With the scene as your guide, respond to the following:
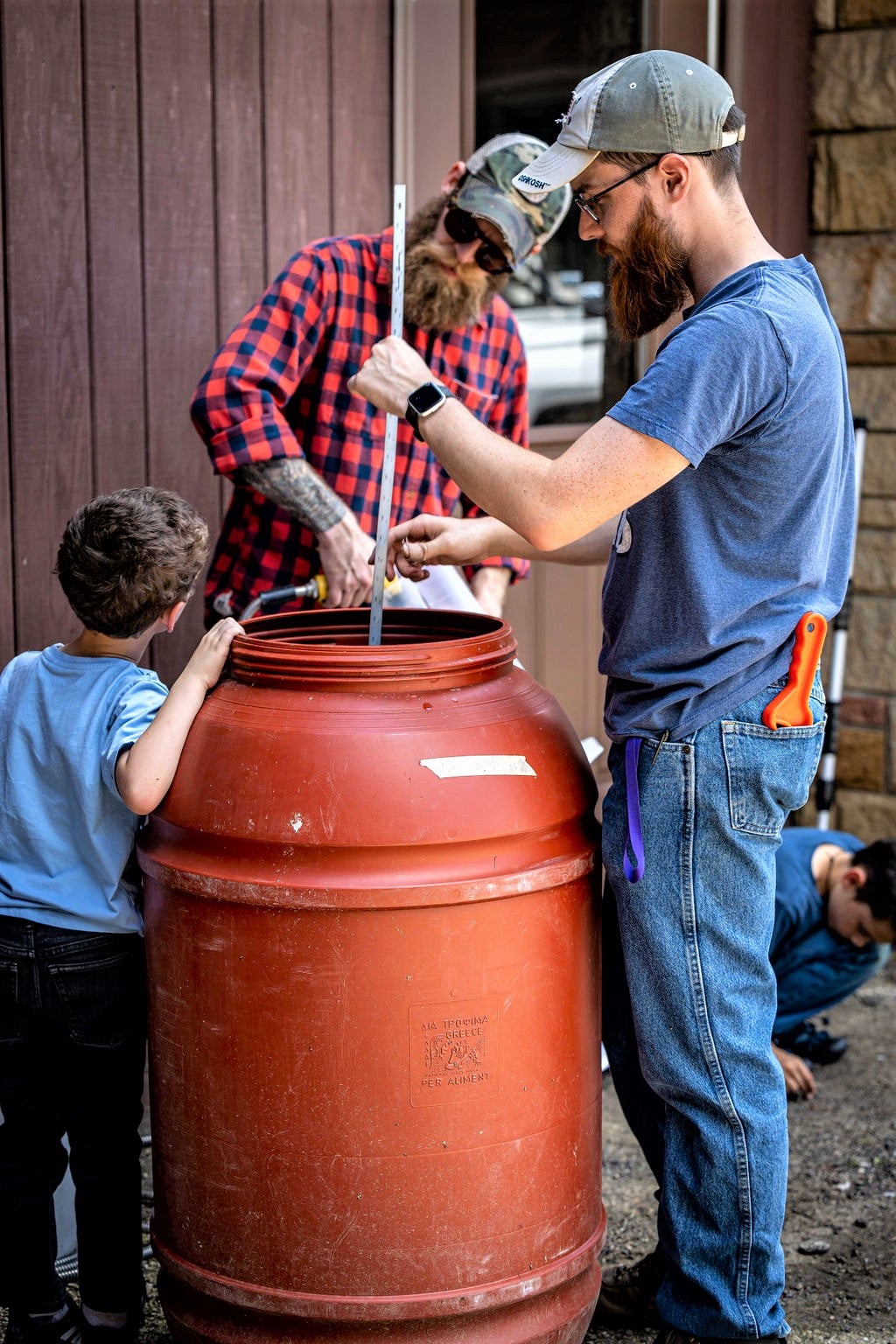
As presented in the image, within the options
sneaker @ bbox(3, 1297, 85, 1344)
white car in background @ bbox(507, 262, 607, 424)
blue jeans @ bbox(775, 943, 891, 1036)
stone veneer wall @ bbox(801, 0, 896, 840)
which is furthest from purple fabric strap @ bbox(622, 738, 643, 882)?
stone veneer wall @ bbox(801, 0, 896, 840)

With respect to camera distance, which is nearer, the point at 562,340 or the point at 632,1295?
the point at 632,1295

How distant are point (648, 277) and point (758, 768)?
2.54 feet

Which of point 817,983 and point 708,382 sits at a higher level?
point 708,382

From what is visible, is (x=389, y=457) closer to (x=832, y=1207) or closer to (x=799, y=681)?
(x=799, y=681)

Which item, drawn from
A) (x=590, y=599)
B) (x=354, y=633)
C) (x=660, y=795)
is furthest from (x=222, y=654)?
(x=590, y=599)

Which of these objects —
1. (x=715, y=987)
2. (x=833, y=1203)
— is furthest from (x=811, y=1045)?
(x=715, y=987)

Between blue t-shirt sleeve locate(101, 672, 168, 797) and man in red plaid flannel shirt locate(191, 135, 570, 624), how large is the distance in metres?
0.70

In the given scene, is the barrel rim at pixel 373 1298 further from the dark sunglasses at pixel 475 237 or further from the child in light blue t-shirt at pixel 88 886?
the dark sunglasses at pixel 475 237

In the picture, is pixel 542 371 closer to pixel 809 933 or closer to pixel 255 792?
pixel 809 933

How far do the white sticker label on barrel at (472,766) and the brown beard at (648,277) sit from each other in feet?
2.41

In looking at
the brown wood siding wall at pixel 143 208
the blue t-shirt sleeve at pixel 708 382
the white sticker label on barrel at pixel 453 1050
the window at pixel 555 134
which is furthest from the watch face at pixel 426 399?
the window at pixel 555 134

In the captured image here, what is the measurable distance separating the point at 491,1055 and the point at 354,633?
2.72 feet

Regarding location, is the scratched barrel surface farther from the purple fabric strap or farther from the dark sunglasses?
the dark sunglasses

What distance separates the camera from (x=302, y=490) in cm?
290
